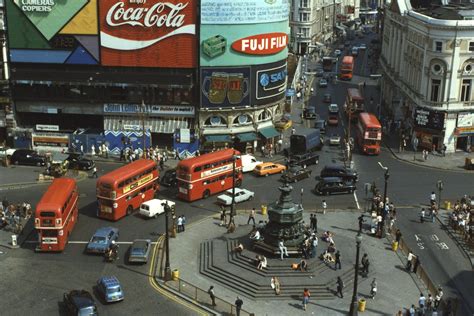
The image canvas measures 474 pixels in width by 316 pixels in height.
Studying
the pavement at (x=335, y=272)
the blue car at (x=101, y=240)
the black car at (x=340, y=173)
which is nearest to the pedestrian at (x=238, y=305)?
the pavement at (x=335, y=272)

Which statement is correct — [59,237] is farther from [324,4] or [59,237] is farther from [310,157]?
[324,4]

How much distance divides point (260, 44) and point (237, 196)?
972 inches

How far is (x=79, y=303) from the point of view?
42.7 metres

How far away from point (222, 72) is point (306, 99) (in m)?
39.0

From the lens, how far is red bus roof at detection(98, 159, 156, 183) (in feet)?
196

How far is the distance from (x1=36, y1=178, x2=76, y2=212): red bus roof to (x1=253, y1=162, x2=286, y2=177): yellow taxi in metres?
24.6

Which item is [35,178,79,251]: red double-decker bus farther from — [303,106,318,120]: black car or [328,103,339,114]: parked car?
[328,103,339,114]: parked car

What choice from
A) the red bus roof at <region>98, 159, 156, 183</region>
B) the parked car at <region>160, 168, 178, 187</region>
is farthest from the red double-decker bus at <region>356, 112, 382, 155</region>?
the red bus roof at <region>98, 159, 156, 183</region>

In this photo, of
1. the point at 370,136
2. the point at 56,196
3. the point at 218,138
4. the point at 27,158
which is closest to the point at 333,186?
the point at 370,136

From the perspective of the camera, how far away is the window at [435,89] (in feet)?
271

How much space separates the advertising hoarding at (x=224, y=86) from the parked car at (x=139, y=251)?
1243 inches

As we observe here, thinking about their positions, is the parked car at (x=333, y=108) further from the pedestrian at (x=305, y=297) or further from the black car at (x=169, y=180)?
the pedestrian at (x=305, y=297)

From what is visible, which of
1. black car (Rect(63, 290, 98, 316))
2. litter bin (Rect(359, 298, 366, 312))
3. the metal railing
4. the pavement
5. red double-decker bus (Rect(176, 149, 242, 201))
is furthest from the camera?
red double-decker bus (Rect(176, 149, 242, 201))

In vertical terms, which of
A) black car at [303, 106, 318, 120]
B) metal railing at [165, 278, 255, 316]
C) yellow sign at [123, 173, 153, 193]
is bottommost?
metal railing at [165, 278, 255, 316]
